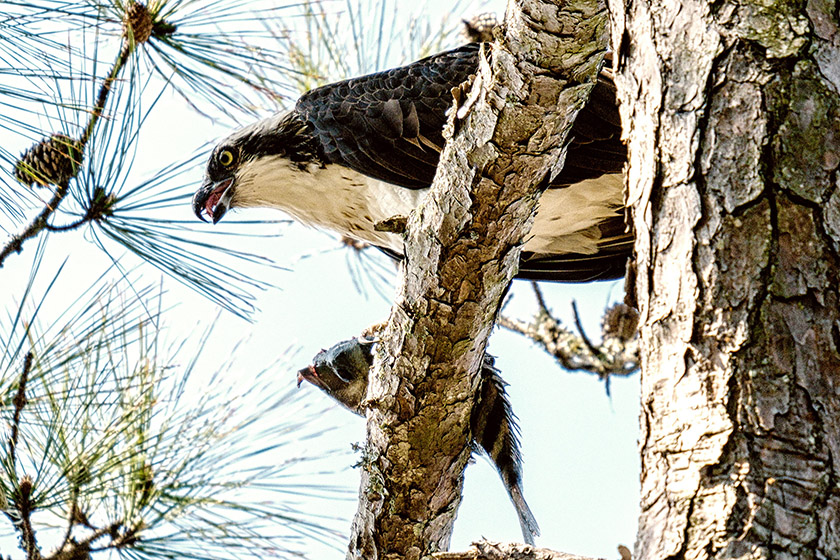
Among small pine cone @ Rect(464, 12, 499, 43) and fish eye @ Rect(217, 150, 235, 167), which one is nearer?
fish eye @ Rect(217, 150, 235, 167)

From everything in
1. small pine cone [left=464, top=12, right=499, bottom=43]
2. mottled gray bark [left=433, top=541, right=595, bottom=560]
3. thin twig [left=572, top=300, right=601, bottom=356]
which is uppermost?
small pine cone [left=464, top=12, right=499, bottom=43]

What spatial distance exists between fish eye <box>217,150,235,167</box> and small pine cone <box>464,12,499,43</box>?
1.42 metres

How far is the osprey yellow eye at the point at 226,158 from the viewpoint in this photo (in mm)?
3963

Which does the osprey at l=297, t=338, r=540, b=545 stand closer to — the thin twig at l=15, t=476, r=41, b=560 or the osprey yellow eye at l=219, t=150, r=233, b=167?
the thin twig at l=15, t=476, r=41, b=560

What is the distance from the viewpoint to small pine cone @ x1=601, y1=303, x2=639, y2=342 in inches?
178

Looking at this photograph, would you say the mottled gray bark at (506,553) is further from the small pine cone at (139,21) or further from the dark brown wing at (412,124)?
the small pine cone at (139,21)

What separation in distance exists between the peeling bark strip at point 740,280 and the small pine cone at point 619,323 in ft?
10.5

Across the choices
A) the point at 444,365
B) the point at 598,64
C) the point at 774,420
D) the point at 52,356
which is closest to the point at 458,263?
the point at 444,365

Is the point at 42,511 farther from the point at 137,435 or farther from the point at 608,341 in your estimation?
the point at 608,341

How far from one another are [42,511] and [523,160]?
2073 millimetres

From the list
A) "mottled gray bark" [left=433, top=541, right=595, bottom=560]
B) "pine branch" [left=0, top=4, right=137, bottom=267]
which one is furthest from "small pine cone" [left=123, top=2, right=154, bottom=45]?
"mottled gray bark" [left=433, top=541, right=595, bottom=560]

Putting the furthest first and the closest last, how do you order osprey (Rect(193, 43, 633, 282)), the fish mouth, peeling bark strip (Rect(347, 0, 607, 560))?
the fish mouth, osprey (Rect(193, 43, 633, 282)), peeling bark strip (Rect(347, 0, 607, 560))

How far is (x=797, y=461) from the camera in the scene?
114cm

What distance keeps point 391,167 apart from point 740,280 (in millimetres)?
2263
